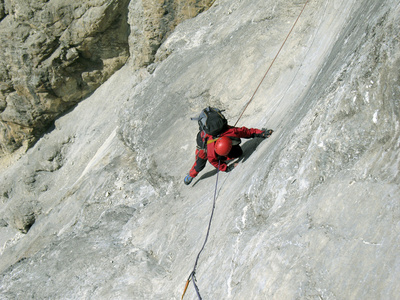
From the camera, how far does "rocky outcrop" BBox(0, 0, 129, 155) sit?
15.7 meters

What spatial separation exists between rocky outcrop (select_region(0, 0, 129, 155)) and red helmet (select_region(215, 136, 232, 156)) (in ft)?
38.5

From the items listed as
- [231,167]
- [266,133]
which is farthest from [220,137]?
[266,133]

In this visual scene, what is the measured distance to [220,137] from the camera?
6.46 meters

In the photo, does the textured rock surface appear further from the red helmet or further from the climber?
the red helmet

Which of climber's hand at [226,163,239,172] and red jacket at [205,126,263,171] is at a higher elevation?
red jacket at [205,126,263,171]

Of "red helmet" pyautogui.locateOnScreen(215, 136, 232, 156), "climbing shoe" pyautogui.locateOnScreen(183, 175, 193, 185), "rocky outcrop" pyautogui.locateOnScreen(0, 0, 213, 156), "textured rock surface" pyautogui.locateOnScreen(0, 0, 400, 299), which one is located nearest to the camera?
"textured rock surface" pyautogui.locateOnScreen(0, 0, 400, 299)

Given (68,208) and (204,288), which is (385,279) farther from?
(68,208)

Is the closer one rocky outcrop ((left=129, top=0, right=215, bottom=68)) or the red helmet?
the red helmet

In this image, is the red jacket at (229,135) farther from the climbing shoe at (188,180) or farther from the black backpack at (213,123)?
the climbing shoe at (188,180)

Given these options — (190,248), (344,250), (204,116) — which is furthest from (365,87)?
(190,248)

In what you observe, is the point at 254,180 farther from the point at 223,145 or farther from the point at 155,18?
the point at 155,18

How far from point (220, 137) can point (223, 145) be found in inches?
9.0

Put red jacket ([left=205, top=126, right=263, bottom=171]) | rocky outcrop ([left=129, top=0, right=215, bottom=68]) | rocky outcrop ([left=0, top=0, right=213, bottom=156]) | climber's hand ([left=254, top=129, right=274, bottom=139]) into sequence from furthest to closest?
rocky outcrop ([left=0, top=0, right=213, bottom=156])
rocky outcrop ([left=129, top=0, right=215, bottom=68])
climber's hand ([left=254, top=129, right=274, bottom=139])
red jacket ([left=205, top=126, right=263, bottom=171])

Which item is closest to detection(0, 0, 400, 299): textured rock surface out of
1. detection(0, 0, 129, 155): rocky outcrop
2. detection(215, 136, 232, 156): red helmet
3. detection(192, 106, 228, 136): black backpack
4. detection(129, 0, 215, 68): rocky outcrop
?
detection(215, 136, 232, 156): red helmet
